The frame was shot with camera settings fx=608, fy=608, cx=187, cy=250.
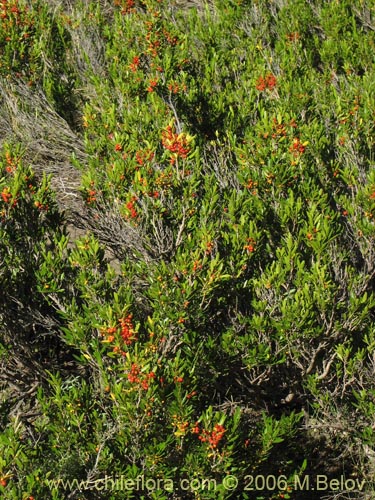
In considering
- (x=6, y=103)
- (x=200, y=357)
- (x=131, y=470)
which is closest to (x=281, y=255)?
(x=200, y=357)

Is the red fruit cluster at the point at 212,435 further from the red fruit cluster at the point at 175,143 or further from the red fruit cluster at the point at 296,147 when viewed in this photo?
the red fruit cluster at the point at 296,147

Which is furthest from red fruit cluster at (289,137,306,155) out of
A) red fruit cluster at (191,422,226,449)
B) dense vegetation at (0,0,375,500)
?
red fruit cluster at (191,422,226,449)

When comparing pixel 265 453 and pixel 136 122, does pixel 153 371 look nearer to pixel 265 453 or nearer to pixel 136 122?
pixel 265 453

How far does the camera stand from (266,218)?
3.84 meters

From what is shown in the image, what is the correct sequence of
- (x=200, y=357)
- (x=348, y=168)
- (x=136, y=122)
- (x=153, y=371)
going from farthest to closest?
(x=136, y=122) → (x=348, y=168) → (x=200, y=357) → (x=153, y=371)

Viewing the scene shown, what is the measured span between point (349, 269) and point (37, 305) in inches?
78.0

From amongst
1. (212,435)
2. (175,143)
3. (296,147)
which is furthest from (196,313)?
(296,147)

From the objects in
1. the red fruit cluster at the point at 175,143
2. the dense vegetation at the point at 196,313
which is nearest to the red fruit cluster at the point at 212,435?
the dense vegetation at the point at 196,313

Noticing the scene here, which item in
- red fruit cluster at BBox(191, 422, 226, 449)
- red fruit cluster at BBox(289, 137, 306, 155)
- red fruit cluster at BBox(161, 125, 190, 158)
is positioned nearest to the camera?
red fruit cluster at BBox(191, 422, 226, 449)

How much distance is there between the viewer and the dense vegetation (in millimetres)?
2869

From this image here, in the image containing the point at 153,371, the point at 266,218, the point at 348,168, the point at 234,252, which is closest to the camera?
the point at 153,371

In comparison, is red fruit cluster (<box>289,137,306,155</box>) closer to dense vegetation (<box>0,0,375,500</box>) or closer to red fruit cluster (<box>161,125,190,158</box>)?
dense vegetation (<box>0,0,375,500</box>)

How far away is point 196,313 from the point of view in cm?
332

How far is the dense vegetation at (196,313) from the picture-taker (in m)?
2.87
